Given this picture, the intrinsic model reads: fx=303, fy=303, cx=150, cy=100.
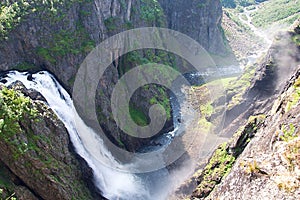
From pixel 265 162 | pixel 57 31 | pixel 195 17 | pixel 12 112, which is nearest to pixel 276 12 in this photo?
pixel 195 17

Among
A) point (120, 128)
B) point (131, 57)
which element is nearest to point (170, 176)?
point (120, 128)

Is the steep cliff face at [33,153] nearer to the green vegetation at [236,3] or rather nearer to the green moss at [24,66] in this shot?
the green moss at [24,66]

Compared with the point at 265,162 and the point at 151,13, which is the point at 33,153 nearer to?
the point at 265,162

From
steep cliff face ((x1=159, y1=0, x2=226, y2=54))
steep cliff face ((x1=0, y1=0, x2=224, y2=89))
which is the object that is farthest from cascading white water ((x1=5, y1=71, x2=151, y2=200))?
steep cliff face ((x1=159, y1=0, x2=226, y2=54))

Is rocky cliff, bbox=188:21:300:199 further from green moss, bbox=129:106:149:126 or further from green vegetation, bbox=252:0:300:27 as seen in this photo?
green vegetation, bbox=252:0:300:27

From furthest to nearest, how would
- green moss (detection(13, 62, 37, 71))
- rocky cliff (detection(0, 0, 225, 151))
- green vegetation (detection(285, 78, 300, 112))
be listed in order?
rocky cliff (detection(0, 0, 225, 151)) < green moss (detection(13, 62, 37, 71)) < green vegetation (detection(285, 78, 300, 112))

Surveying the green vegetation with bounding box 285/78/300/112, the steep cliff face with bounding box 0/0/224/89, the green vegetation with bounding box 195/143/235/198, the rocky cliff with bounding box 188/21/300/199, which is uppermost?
the steep cliff face with bounding box 0/0/224/89
